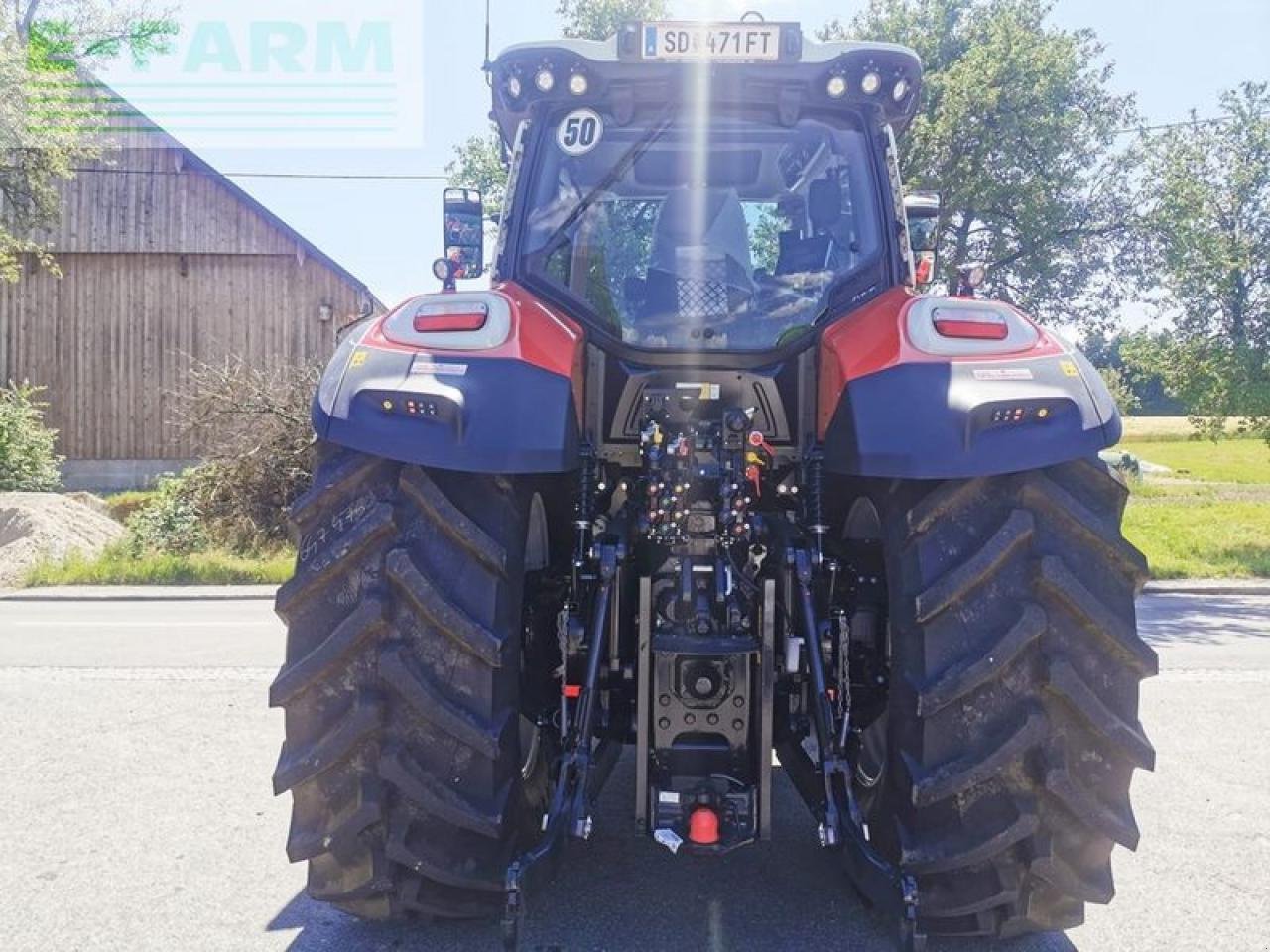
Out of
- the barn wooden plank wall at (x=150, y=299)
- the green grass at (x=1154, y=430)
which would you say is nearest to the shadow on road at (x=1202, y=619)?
the barn wooden plank wall at (x=150, y=299)

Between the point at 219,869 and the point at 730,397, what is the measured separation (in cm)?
226

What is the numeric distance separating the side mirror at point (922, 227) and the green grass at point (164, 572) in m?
9.05

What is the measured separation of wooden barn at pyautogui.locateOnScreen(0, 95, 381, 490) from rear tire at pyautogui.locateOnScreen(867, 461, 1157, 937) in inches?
770

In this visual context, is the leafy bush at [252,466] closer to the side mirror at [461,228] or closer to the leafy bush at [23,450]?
the leafy bush at [23,450]

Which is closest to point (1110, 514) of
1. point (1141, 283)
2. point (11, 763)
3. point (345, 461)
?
point (345, 461)

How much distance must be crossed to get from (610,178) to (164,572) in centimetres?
1029

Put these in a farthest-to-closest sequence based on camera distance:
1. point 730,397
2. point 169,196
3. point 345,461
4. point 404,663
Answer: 1. point 169,196
2. point 730,397
3. point 345,461
4. point 404,663

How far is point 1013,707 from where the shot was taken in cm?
228

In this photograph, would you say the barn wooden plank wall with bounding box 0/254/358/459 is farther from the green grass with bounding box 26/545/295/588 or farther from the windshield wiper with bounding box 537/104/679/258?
the windshield wiper with bounding box 537/104/679/258

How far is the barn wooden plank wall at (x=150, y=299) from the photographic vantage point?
20.3m

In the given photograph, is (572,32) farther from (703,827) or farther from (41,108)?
(703,827)

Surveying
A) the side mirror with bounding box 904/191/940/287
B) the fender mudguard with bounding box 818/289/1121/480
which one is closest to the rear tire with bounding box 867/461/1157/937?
the fender mudguard with bounding box 818/289/1121/480

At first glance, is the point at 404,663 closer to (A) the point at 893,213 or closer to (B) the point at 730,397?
(B) the point at 730,397

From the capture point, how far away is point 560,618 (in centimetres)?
279
